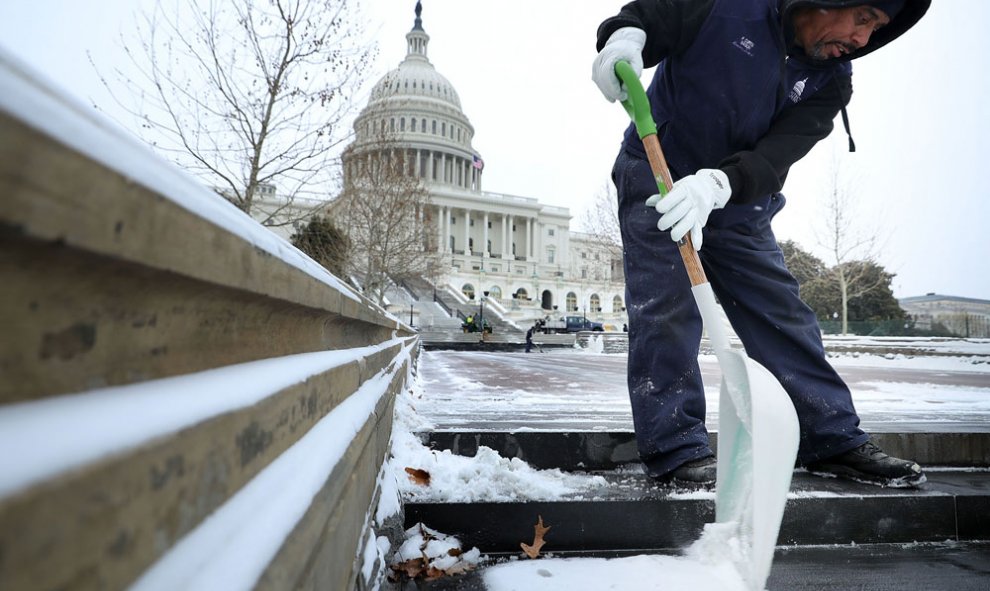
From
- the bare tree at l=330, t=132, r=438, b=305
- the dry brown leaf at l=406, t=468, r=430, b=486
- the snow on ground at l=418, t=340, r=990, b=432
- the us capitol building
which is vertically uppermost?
the us capitol building

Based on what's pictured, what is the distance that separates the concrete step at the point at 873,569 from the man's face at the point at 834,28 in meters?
1.82

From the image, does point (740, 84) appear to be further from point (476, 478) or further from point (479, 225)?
point (479, 225)

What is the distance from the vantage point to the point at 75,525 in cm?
29

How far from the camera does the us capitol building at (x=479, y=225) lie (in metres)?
61.2

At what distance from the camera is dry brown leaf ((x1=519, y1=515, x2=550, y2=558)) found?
159 cm

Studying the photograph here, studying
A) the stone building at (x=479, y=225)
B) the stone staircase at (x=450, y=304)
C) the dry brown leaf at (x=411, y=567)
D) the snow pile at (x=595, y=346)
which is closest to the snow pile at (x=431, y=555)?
the dry brown leaf at (x=411, y=567)

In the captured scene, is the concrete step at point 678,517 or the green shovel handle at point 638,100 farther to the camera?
the green shovel handle at point 638,100

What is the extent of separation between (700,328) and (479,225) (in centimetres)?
6737

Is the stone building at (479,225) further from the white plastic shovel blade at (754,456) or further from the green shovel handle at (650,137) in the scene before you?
the white plastic shovel blade at (754,456)

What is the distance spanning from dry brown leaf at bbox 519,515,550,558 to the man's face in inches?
81.4

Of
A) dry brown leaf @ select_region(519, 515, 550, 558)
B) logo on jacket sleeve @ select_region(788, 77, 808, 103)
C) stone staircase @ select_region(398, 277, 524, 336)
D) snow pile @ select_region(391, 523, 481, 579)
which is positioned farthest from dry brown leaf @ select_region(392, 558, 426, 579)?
stone staircase @ select_region(398, 277, 524, 336)

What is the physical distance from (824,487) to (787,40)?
5.61ft

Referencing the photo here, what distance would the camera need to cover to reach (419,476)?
1821 millimetres

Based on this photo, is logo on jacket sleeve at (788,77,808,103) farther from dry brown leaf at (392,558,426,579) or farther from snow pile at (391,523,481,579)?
dry brown leaf at (392,558,426,579)
